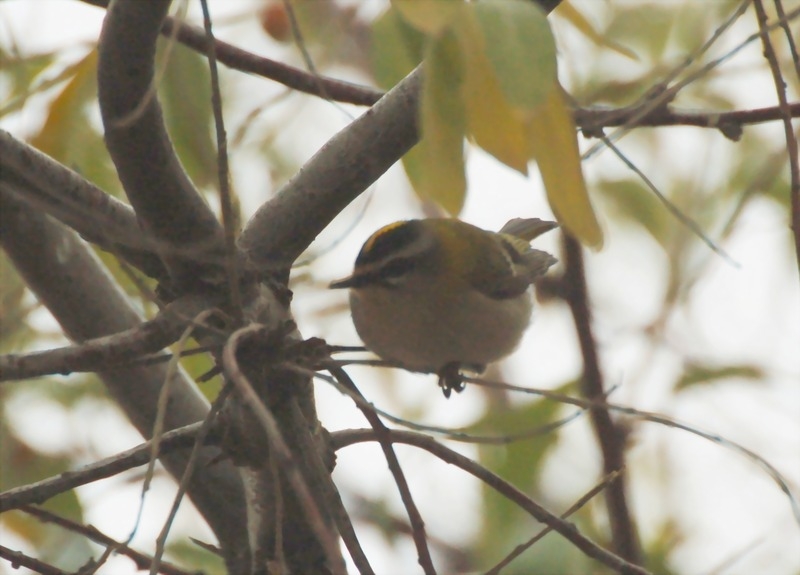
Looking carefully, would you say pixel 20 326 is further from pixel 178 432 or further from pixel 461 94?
pixel 461 94

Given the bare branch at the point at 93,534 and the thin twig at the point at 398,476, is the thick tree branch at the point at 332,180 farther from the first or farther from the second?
the bare branch at the point at 93,534

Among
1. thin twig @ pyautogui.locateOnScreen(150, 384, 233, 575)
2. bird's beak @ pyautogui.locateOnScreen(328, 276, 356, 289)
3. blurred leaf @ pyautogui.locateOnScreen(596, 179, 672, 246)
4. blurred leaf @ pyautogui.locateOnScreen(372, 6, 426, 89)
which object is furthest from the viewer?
blurred leaf @ pyautogui.locateOnScreen(596, 179, 672, 246)

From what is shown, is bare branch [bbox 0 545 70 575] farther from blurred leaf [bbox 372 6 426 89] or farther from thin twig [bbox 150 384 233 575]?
blurred leaf [bbox 372 6 426 89]

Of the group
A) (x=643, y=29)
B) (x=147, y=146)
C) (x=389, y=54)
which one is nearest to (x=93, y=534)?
(x=147, y=146)

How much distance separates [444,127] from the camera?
55.4 inches

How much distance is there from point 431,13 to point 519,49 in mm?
138

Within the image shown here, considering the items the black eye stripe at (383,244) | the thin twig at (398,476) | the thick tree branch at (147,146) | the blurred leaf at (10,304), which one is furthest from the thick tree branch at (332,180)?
the blurred leaf at (10,304)

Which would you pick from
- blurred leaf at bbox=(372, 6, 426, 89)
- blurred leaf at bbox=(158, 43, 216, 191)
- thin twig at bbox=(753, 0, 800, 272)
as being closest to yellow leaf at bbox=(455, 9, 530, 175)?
thin twig at bbox=(753, 0, 800, 272)

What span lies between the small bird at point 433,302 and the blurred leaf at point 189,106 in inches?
26.0

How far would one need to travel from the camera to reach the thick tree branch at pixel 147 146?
175 cm

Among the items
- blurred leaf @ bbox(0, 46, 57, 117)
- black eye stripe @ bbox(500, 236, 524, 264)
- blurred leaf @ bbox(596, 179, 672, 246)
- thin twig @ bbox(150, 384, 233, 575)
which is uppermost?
black eye stripe @ bbox(500, 236, 524, 264)

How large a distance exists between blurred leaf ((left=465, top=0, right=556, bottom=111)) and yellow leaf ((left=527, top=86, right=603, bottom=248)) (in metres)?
0.06

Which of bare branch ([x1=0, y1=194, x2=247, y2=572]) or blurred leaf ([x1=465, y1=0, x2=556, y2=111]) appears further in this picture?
bare branch ([x1=0, y1=194, x2=247, y2=572])

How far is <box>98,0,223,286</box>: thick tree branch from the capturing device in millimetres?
1745
